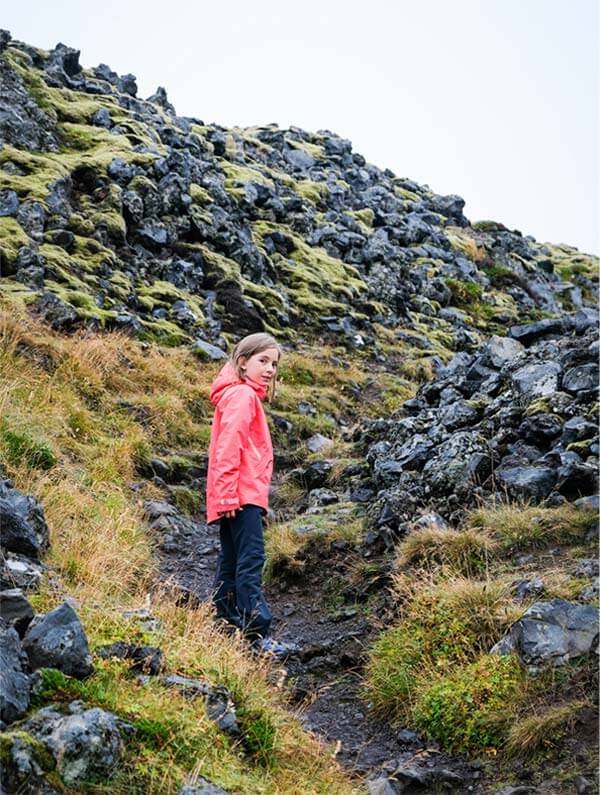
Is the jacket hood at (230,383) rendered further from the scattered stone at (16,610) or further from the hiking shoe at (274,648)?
the scattered stone at (16,610)

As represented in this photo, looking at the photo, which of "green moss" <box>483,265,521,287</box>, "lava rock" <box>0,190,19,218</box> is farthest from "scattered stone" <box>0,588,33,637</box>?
"green moss" <box>483,265,521,287</box>

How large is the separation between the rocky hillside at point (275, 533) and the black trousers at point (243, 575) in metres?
0.39

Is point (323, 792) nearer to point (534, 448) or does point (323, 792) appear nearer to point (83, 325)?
point (534, 448)

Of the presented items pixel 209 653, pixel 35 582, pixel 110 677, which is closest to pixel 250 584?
pixel 209 653

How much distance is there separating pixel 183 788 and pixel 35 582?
2.07 metres

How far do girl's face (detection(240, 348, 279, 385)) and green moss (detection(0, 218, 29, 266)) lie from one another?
1263 centimetres

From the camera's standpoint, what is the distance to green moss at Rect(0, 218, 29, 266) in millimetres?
17859

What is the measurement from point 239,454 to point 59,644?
9.50 feet

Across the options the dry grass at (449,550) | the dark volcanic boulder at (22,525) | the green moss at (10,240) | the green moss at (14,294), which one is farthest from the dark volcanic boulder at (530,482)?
the green moss at (10,240)

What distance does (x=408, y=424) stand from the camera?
12109 millimetres

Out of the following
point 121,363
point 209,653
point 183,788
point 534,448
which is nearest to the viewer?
point 183,788

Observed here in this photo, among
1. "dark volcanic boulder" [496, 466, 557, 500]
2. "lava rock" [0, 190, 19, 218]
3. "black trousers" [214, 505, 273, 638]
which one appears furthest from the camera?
"lava rock" [0, 190, 19, 218]

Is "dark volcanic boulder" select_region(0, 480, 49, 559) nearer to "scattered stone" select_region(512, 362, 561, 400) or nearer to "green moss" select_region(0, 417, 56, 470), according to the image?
"green moss" select_region(0, 417, 56, 470)

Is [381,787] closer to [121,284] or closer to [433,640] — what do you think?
[433,640]
